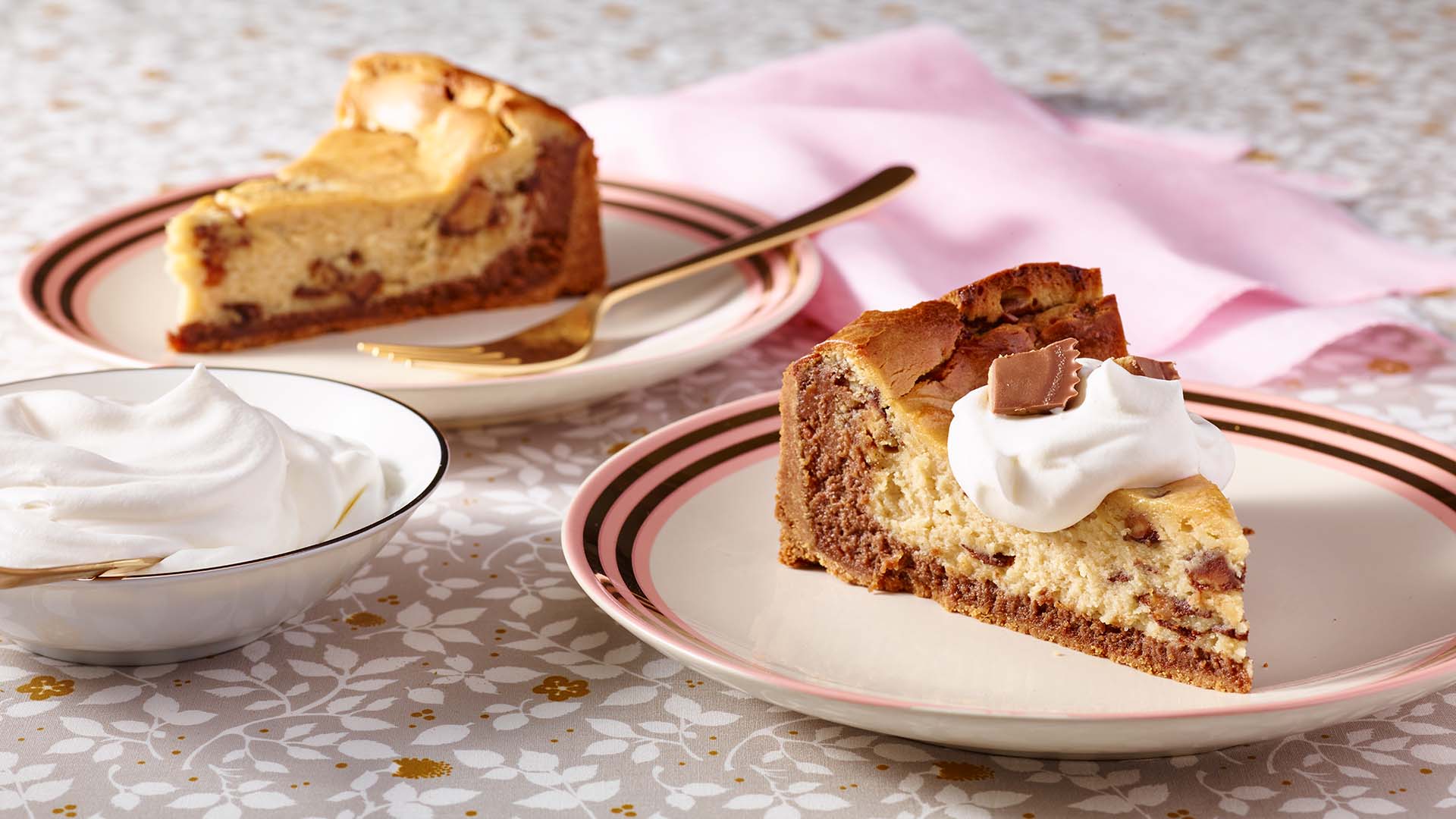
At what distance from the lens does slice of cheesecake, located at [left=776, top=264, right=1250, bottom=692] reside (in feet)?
5.77

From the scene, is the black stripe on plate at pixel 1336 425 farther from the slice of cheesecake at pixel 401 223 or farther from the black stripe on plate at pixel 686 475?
the slice of cheesecake at pixel 401 223

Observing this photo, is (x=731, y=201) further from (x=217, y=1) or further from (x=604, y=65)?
(x=217, y=1)

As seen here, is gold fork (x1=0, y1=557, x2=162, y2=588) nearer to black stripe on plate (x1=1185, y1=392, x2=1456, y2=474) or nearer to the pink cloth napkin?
black stripe on plate (x1=1185, y1=392, x2=1456, y2=474)

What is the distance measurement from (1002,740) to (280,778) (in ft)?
2.45

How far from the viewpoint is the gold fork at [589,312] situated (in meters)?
2.61

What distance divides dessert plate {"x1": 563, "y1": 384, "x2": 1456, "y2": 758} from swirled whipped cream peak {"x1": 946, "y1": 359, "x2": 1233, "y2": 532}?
18 cm

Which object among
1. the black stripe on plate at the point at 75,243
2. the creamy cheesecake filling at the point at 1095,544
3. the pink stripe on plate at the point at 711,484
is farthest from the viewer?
the black stripe on plate at the point at 75,243

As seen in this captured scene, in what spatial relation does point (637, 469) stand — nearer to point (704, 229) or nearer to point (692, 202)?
point (704, 229)

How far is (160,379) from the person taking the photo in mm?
2186

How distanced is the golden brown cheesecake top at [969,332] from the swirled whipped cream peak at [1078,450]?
0.09 meters

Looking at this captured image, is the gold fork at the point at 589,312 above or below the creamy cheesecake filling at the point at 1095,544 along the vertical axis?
above

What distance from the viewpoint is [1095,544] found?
183 centimetres

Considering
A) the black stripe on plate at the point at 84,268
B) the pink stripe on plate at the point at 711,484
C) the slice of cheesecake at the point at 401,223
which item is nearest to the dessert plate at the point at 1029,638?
the pink stripe on plate at the point at 711,484

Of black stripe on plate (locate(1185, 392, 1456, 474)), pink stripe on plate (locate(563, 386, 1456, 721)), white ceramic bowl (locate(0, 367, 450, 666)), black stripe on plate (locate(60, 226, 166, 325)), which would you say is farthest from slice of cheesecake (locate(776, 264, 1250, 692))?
black stripe on plate (locate(60, 226, 166, 325))
